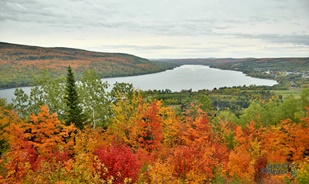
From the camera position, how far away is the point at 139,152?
30.3m

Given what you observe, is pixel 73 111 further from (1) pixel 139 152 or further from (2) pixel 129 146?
(1) pixel 139 152

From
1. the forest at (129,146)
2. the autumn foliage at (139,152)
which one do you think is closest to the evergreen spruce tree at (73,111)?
the forest at (129,146)

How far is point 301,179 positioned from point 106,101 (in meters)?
34.6

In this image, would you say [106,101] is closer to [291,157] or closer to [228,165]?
[228,165]

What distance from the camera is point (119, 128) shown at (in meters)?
38.8

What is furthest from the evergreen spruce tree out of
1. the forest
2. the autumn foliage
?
the autumn foliage

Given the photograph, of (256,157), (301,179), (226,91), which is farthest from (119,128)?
(226,91)

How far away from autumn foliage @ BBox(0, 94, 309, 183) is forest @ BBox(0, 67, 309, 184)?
65 millimetres

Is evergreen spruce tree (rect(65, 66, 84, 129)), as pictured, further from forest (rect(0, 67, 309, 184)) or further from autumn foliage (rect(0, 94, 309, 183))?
autumn foliage (rect(0, 94, 309, 183))

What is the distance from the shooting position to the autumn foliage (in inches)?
741

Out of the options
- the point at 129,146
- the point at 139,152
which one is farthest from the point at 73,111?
the point at 139,152

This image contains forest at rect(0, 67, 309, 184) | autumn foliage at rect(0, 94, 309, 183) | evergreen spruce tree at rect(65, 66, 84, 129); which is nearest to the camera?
forest at rect(0, 67, 309, 184)

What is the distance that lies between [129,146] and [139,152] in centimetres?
190

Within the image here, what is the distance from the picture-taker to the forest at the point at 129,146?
1839 cm
